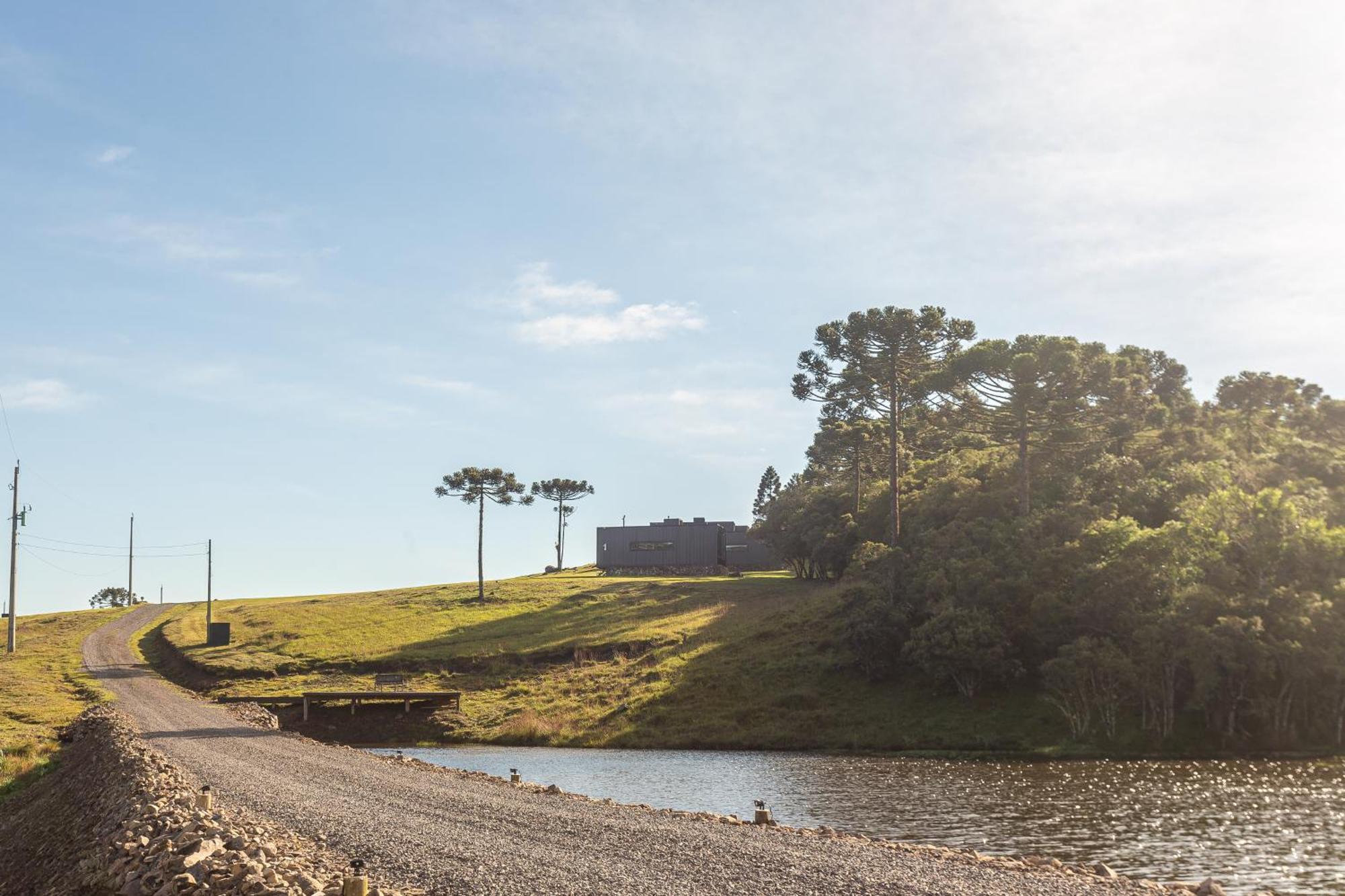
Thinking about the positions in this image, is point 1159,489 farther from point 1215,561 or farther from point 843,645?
point 843,645

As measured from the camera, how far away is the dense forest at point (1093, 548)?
4991cm

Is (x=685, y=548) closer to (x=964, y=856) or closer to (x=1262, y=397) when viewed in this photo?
(x=1262, y=397)

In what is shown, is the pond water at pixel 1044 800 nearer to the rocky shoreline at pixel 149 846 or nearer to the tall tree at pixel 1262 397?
the rocky shoreline at pixel 149 846

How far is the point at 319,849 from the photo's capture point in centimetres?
2091

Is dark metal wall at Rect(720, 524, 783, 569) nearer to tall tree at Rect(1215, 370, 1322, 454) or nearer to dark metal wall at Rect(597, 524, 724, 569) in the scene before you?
dark metal wall at Rect(597, 524, 724, 569)

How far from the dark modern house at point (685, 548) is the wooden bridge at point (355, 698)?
66431 mm

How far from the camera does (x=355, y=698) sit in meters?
64.0

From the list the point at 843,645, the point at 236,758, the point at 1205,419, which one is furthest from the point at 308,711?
the point at 1205,419

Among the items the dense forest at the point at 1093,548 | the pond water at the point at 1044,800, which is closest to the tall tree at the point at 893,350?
the dense forest at the point at 1093,548

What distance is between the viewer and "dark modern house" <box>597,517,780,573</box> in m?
133

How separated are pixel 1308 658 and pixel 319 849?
1806 inches

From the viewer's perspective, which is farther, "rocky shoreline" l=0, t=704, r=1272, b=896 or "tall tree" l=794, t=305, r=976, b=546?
"tall tree" l=794, t=305, r=976, b=546

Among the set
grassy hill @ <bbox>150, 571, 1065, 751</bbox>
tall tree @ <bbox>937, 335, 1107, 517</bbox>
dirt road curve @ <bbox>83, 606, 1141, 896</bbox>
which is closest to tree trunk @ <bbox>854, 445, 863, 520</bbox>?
grassy hill @ <bbox>150, 571, 1065, 751</bbox>

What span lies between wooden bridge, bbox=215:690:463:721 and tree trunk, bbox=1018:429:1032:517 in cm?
3848
